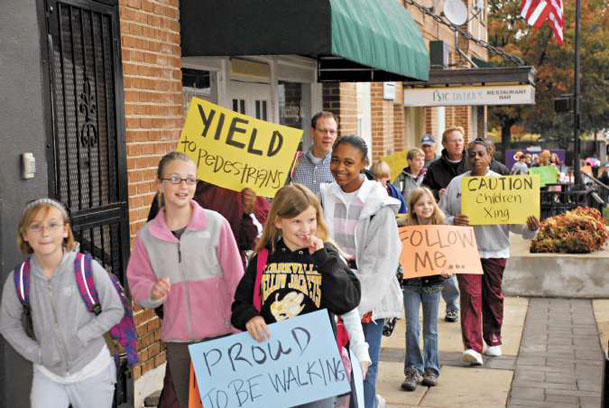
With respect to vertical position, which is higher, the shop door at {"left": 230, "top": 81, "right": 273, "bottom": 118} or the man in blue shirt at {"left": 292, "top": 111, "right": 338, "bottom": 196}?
the shop door at {"left": 230, "top": 81, "right": 273, "bottom": 118}

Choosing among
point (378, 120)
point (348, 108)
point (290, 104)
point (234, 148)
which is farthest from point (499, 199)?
point (378, 120)

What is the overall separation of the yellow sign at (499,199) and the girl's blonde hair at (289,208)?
3501 millimetres

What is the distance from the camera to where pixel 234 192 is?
5.72m

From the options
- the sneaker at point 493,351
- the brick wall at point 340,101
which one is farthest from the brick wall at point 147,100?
the brick wall at point 340,101

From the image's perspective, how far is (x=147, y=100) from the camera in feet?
21.7

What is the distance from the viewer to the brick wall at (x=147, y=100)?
6367 millimetres

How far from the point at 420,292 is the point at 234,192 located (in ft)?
6.47

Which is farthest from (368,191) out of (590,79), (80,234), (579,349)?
(590,79)

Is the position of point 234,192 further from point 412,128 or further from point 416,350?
point 412,128

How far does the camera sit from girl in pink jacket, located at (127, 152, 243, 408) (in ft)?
14.6

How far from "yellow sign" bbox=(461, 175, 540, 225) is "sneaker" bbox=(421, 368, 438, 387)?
1.32 m

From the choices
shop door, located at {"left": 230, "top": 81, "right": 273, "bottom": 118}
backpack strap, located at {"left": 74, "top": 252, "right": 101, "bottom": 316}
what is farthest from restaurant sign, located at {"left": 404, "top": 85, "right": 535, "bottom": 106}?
backpack strap, located at {"left": 74, "top": 252, "right": 101, "bottom": 316}

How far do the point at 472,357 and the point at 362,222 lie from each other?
2.94 metres

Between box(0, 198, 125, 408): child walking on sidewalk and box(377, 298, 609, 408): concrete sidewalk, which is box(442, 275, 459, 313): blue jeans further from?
box(0, 198, 125, 408): child walking on sidewalk
